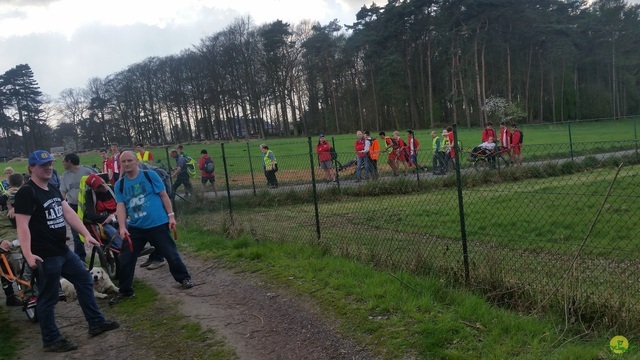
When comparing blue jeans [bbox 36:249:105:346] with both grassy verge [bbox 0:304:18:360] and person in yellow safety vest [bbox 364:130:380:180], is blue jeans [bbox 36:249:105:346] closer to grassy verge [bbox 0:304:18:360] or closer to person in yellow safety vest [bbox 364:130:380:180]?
grassy verge [bbox 0:304:18:360]

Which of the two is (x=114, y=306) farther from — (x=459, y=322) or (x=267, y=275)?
(x=459, y=322)

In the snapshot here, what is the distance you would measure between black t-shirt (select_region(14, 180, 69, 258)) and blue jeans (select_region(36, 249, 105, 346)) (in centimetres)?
10

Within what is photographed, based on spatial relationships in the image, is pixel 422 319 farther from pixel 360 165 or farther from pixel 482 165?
pixel 360 165

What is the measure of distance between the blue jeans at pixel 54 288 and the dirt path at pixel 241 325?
230 mm

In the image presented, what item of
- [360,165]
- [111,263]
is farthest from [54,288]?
[360,165]

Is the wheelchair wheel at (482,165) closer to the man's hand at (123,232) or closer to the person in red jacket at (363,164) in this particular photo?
the person in red jacket at (363,164)

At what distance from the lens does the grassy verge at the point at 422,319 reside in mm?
3456

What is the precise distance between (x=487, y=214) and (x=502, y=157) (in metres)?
3.01

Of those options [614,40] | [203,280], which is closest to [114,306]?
[203,280]

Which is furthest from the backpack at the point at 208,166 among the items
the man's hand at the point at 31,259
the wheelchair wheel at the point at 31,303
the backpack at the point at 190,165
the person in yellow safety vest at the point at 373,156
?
the man's hand at the point at 31,259

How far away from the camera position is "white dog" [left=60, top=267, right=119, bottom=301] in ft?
19.0

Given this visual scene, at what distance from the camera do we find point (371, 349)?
375 cm

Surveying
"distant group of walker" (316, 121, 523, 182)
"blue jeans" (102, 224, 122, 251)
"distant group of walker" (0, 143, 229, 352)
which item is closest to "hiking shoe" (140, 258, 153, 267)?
"distant group of walker" (0, 143, 229, 352)

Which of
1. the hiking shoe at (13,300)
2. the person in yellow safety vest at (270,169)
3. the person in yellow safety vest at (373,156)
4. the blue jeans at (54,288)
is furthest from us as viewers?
the person in yellow safety vest at (270,169)
